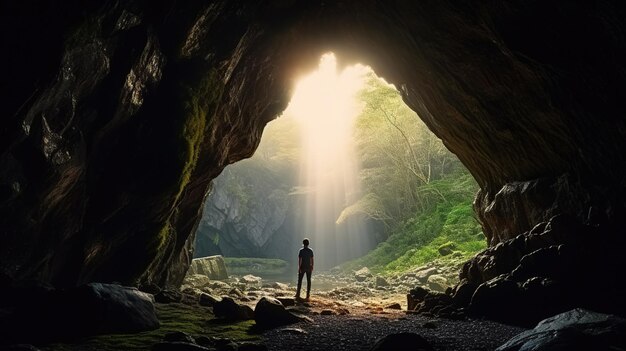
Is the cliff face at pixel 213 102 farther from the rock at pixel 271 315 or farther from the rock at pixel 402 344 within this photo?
the rock at pixel 402 344

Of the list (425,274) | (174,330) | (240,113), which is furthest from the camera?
(425,274)

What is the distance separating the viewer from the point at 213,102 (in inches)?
496

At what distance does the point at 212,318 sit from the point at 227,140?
25.8 feet

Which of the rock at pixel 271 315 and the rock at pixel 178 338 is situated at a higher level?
the rock at pixel 271 315

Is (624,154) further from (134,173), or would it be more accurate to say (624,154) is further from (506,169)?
(134,173)

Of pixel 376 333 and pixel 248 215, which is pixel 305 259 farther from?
pixel 248 215

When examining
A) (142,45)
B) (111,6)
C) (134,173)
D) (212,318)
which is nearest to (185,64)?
(142,45)

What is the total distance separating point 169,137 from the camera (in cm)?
1088

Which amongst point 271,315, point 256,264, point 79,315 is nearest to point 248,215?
point 256,264

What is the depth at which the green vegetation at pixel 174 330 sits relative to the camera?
6273 millimetres

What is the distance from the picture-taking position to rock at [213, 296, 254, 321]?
920 centimetres

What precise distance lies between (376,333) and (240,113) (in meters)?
9.97

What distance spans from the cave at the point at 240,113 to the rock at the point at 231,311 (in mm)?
3541

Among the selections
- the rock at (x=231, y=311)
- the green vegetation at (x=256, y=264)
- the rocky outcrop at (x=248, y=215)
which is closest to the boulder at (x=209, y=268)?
the green vegetation at (x=256, y=264)
